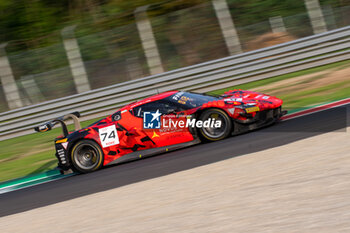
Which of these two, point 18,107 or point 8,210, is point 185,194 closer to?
point 8,210

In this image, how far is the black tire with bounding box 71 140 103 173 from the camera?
861cm

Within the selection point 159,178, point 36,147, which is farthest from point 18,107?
point 159,178

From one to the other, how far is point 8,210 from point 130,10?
12.2 metres

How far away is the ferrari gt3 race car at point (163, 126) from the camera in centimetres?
788

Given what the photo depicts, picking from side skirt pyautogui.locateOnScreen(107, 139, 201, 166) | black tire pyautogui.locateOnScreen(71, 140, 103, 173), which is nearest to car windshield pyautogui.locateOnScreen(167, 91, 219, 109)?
side skirt pyautogui.locateOnScreen(107, 139, 201, 166)

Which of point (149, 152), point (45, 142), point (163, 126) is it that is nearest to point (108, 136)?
point (149, 152)

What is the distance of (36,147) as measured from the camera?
39.0ft

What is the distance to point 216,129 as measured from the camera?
8.06 meters

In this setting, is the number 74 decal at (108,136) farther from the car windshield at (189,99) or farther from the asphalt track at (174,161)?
the car windshield at (189,99)

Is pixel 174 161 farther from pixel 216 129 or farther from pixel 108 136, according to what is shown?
pixel 108 136

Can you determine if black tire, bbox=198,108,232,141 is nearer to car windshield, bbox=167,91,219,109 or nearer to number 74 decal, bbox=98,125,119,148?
car windshield, bbox=167,91,219,109

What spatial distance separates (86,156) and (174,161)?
2079 millimetres

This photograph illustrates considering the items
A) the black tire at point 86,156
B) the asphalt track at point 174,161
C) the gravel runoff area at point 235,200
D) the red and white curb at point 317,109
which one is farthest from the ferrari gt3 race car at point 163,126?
the gravel runoff area at point 235,200

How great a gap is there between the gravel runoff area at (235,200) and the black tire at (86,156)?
189cm
